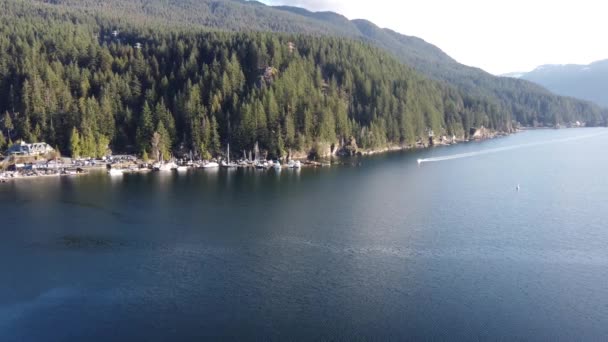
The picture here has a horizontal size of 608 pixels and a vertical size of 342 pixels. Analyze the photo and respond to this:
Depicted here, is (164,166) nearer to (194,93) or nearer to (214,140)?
(214,140)

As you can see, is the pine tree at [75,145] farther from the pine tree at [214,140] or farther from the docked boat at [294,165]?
the docked boat at [294,165]

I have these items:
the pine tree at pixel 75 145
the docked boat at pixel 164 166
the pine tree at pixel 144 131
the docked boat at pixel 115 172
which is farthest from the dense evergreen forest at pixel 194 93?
the docked boat at pixel 115 172

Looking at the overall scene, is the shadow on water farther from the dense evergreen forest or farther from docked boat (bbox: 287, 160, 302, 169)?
docked boat (bbox: 287, 160, 302, 169)

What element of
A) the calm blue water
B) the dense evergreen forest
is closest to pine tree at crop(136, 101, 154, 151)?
the dense evergreen forest

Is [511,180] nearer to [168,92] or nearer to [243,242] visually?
[243,242]

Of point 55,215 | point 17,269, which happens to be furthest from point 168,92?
point 17,269

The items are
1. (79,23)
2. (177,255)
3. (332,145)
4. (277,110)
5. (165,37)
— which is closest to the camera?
(177,255)
